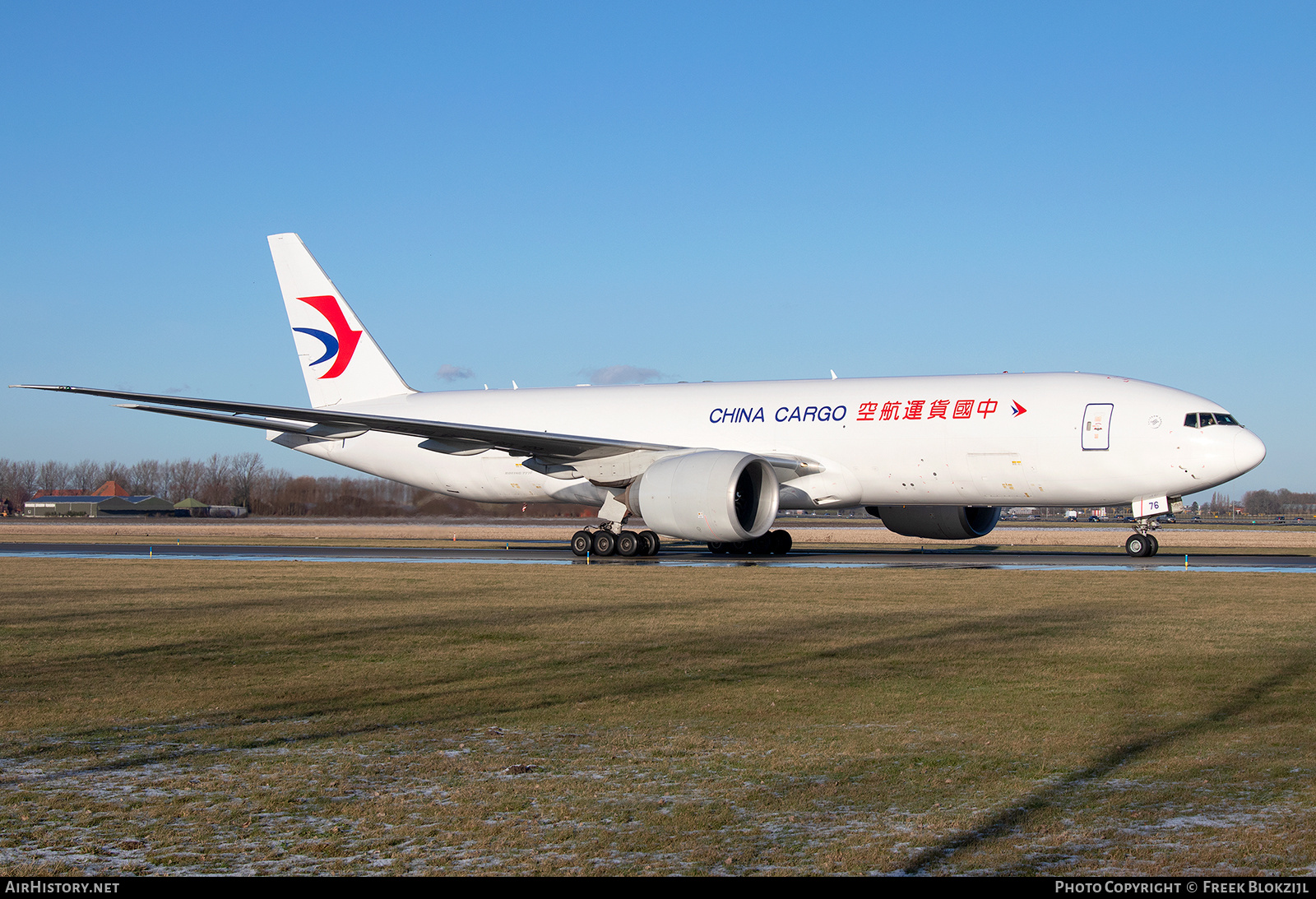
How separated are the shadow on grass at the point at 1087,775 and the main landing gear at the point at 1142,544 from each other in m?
16.5

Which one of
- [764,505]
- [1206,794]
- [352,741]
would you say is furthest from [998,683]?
[764,505]

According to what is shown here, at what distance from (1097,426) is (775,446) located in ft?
23.2

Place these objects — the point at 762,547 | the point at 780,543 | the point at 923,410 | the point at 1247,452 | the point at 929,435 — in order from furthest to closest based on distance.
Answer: the point at 780,543 < the point at 762,547 < the point at 923,410 < the point at 929,435 < the point at 1247,452

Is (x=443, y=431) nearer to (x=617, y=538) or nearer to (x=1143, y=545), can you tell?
(x=617, y=538)

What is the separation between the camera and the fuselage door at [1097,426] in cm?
2320

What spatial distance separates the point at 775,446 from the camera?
26.3 m

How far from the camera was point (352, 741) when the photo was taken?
6766mm

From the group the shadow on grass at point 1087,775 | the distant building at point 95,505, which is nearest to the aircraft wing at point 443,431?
the shadow on grass at point 1087,775

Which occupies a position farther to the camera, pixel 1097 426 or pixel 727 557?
pixel 727 557

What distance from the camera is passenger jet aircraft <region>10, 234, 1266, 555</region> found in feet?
76.1

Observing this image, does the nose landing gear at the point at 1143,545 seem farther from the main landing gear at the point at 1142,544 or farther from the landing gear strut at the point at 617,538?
the landing gear strut at the point at 617,538

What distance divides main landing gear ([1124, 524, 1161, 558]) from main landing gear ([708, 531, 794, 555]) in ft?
26.3

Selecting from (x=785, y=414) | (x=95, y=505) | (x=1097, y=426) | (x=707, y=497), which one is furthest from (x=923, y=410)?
(x=95, y=505)

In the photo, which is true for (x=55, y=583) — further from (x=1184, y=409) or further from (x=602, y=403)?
(x=1184, y=409)
